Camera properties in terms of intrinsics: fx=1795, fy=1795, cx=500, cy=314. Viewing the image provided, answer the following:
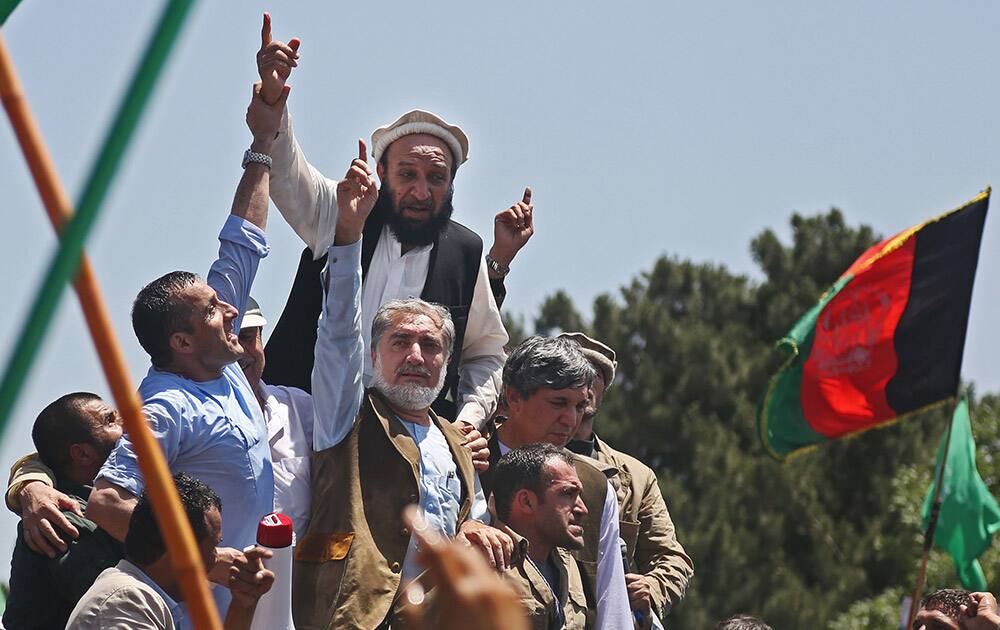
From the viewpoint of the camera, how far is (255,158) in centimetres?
636

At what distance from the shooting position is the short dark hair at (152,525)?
15.3ft

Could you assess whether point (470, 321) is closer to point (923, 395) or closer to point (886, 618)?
point (923, 395)

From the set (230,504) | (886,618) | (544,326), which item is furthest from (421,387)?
(544,326)

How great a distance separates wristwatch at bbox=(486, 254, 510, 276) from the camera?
7.63 meters

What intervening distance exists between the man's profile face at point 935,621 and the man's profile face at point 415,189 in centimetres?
256

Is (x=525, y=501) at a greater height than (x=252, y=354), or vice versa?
(x=252, y=354)

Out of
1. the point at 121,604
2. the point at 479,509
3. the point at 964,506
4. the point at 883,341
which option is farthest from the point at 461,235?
the point at 964,506

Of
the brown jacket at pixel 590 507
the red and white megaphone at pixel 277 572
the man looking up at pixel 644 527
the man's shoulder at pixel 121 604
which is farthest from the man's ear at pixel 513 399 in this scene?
the man's shoulder at pixel 121 604

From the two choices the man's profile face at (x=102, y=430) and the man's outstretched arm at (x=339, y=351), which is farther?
the man's outstretched arm at (x=339, y=351)

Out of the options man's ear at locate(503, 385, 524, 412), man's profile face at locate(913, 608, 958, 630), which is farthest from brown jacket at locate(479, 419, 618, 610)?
man's profile face at locate(913, 608, 958, 630)

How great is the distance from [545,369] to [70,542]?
217 cm

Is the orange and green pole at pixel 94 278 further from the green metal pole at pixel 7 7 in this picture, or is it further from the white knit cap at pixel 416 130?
the white knit cap at pixel 416 130

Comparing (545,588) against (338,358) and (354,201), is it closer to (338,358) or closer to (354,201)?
(338,358)

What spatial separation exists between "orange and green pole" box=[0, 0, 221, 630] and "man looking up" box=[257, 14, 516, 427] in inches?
Result: 172
